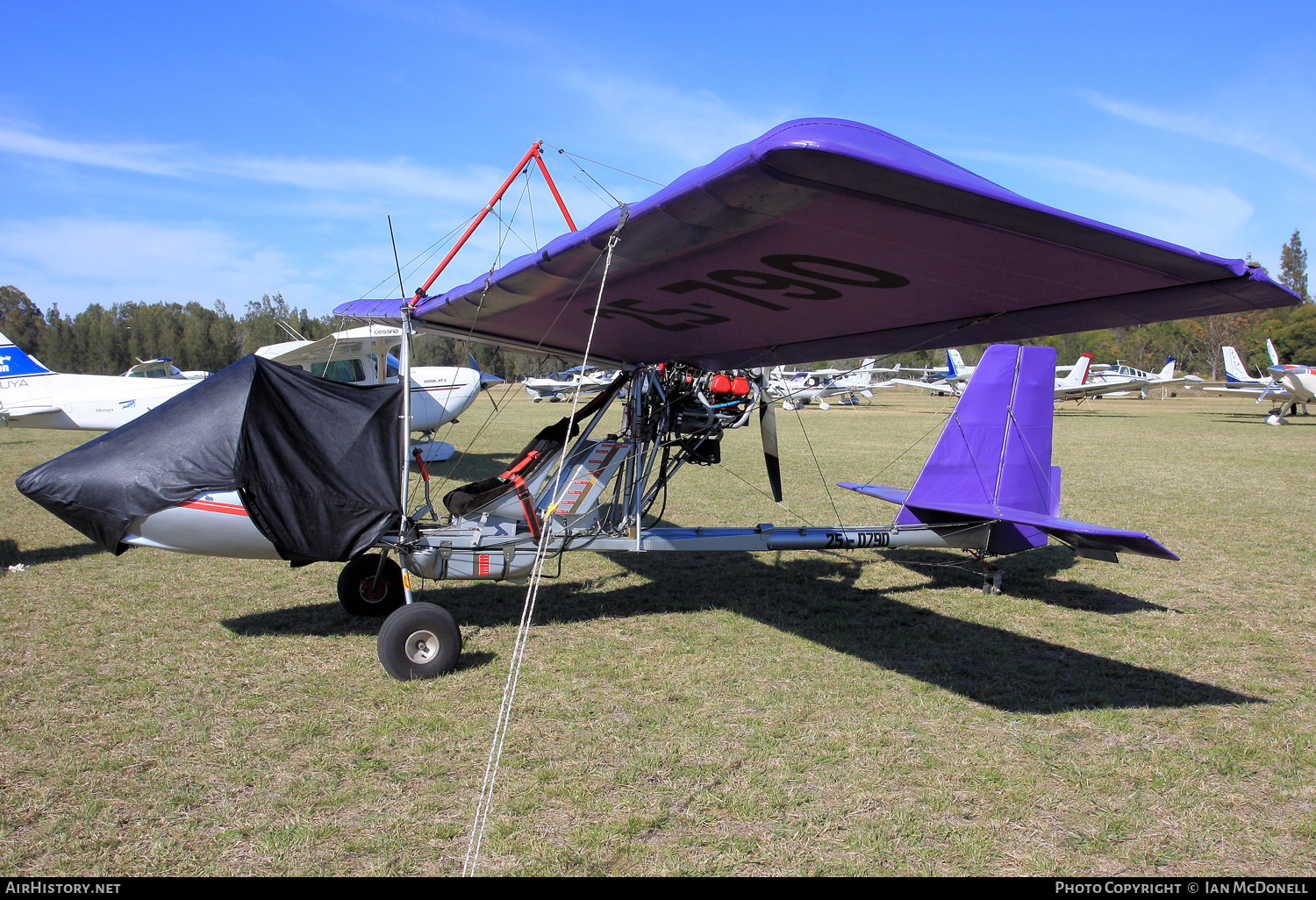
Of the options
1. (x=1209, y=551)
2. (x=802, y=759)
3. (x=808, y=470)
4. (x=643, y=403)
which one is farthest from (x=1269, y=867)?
(x=808, y=470)

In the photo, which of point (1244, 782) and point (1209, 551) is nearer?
point (1244, 782)

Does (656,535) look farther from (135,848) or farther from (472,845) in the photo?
(135,848)

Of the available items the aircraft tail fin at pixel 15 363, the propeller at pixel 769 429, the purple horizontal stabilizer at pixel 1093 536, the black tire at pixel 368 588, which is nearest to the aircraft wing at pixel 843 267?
the propeller at pixel 769 429

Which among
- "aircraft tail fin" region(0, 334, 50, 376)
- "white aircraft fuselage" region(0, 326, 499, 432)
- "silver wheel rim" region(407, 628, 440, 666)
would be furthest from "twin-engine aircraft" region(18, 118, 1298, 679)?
"aircraft tail fin" region(0, 334, 50, 376)

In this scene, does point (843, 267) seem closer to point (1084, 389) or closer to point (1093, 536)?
point (1093, 536)

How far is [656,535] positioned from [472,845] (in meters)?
3.08

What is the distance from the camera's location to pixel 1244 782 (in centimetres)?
364

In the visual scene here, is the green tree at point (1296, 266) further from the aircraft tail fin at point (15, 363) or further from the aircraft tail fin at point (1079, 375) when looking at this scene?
the aircraft tail fin at point (15, 363)

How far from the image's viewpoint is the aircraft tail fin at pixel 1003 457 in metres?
6.71

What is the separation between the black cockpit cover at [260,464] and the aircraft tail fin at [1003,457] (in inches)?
175

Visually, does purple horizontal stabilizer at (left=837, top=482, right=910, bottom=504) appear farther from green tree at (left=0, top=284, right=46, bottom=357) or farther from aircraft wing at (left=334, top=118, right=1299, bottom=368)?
green tree at (left=0, top=284, right=46, bottom=357)

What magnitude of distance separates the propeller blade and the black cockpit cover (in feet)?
9.28

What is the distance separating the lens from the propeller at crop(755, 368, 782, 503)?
6168mm
